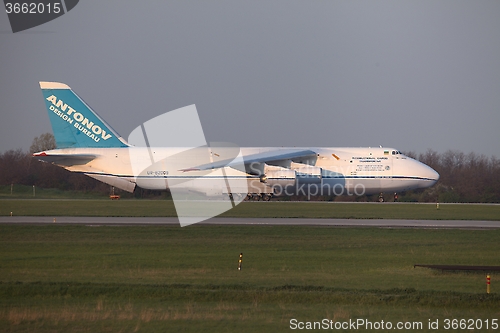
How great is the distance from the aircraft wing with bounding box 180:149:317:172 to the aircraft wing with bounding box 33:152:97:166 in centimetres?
701

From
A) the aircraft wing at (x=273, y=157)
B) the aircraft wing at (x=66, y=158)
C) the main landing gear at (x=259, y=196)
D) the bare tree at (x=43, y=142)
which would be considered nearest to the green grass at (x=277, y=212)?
the aircraft wing at (x=273, y=157)

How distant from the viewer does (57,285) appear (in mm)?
12477

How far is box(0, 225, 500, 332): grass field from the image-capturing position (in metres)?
10.1

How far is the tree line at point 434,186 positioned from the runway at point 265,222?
18.0 meters

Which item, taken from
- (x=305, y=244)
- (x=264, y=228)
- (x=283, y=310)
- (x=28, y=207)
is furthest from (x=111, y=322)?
(x=28, y=207)

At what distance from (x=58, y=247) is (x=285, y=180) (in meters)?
21.5

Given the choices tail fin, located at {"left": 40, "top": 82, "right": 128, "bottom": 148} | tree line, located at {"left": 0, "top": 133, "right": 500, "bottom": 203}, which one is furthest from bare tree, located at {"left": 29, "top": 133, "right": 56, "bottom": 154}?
tail fin, located at {"left": 40, "top": 82, "right": 128, "bottom": 148}

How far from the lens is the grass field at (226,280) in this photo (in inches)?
396

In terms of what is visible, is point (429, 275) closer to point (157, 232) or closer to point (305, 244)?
point (305, 244)

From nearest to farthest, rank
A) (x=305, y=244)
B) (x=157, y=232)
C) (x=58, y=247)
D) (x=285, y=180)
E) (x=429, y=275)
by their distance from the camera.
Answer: (x=429, y=275), (x=58, y=247), (x=305, y=244), (x=157, y=232), (x=285, y=180)

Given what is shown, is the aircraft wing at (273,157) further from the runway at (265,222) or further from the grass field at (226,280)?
the grass field at (226,280)

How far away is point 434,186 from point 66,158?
28943mm

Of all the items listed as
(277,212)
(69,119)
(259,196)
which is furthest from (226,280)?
(69,119)

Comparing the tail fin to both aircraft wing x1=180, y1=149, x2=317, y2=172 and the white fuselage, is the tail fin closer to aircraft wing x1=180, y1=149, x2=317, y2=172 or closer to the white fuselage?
the white fuselage
